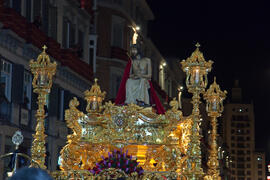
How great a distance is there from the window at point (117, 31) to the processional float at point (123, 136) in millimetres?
25976

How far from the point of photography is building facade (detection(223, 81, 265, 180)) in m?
163

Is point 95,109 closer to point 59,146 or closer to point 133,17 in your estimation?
point 59,146

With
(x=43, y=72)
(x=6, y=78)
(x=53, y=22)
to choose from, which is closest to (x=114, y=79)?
(x=53, y=22)

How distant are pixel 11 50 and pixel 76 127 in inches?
320

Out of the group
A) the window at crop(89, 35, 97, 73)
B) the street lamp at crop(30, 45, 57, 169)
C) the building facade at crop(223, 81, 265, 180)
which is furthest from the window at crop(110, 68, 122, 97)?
the building facade at crop(223, 81, 265, 180)

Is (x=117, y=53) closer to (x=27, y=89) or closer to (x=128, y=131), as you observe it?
(x=27, y=89)

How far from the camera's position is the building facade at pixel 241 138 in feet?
535

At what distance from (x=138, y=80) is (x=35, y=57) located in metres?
9.31

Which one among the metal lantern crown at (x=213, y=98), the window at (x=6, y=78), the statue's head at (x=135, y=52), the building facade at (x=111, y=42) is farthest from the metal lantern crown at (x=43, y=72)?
the building facade at (x=111, y=42)

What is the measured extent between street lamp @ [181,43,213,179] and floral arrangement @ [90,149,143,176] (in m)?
1.46

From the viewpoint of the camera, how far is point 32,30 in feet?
83.5

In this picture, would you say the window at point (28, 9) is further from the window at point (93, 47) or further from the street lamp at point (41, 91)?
the window at point (93, 47)

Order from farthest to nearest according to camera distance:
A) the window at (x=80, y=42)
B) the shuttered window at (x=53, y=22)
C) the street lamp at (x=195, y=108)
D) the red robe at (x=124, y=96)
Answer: the window at (x=80, y=42), the shuttered window at (x=53, y=22), the red robe at (x=124, y=96), the street lamp at (x=195, y=108)

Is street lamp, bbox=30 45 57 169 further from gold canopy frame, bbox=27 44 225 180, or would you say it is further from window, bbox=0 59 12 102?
window, bbox=0 59 12 102
